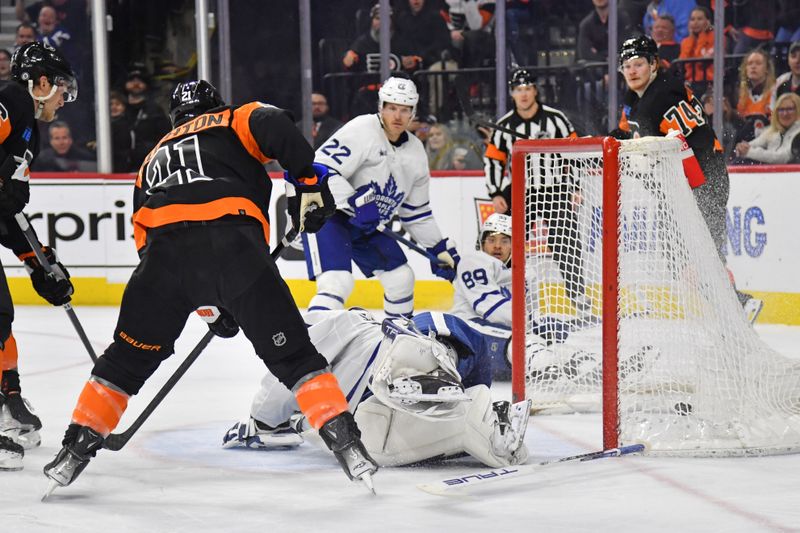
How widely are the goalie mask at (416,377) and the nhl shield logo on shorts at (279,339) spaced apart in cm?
31

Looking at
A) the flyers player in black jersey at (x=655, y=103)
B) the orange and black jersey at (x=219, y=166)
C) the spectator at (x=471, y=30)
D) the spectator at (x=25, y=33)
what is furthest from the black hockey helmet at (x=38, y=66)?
the spectator at (x=25, y=33)

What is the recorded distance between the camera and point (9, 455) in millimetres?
3064

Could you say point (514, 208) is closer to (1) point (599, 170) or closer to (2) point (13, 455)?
(1) point (599, 170)

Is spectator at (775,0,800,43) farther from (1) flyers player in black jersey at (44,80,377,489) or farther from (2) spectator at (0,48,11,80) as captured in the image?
(2) spectator at (0,48,11,80)

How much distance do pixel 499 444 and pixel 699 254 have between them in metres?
0.73

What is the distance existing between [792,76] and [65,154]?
13.2ft

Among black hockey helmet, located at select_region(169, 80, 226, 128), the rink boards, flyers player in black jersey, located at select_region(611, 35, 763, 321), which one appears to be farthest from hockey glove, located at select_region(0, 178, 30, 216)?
the rink boards

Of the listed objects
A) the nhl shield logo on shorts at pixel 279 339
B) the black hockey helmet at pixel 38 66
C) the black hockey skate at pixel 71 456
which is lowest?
the black hockey skate at pixel 71 456

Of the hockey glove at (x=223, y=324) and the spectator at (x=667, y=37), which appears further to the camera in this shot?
the spectator at (x=667, y=37)

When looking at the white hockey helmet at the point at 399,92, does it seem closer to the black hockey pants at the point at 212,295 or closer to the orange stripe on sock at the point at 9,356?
the orange stripe on sock at the point at 9,356

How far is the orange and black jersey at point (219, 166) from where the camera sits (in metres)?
2.73

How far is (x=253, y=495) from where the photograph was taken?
2.80 m

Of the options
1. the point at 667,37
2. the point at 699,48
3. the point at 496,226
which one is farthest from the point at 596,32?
the point at 496,226

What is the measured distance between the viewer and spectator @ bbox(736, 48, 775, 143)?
248 inches
